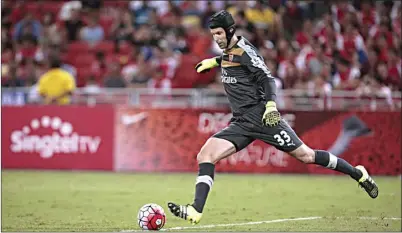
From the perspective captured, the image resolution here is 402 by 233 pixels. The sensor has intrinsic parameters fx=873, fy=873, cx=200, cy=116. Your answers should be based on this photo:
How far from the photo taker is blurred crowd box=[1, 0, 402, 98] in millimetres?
21188

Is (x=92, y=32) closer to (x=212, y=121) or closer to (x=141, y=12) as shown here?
(x=141, y=12)

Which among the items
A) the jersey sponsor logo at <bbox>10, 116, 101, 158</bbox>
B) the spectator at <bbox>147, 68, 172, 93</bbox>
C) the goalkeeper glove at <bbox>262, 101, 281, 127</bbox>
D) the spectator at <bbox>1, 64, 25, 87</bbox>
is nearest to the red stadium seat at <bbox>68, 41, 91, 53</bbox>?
the spectator at <bbox>1, 64, 25, 87</bbox>

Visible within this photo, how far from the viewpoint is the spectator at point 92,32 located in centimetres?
2375

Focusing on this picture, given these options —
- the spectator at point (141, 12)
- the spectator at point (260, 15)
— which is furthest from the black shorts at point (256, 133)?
the spectator at point (141, 12)

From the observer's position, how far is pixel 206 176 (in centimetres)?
962

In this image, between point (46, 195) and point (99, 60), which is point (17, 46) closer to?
point (99, 60)

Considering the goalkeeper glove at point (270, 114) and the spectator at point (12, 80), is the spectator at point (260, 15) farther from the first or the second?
the goalkeeper glove at point (270, 114)

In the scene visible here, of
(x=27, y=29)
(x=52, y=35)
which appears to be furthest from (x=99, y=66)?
(x=27, y=29)

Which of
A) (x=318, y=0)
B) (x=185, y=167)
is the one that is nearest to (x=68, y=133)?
(x=185, y=167)

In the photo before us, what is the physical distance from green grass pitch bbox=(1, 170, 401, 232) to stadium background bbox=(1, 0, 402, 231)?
0.04 m

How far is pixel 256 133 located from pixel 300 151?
582mm

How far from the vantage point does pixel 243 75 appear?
10047mm

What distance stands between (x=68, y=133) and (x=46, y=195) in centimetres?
514

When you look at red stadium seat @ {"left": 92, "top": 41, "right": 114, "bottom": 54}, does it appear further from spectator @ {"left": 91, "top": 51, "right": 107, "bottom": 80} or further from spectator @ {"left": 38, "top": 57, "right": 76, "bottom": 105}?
spectator @ {"left": 38, "top": 57, "right": 76, "bottom": 105}
